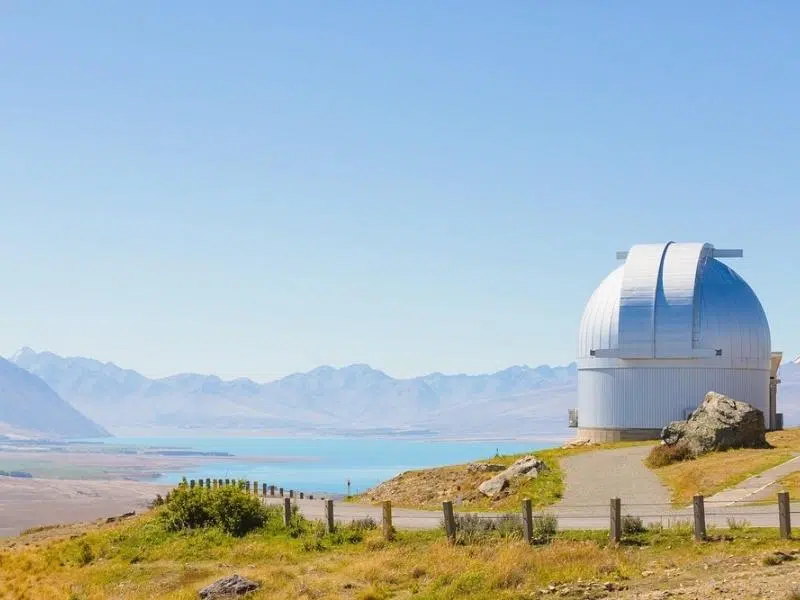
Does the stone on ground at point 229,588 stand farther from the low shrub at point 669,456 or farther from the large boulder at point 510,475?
the low shrub at point 669,456

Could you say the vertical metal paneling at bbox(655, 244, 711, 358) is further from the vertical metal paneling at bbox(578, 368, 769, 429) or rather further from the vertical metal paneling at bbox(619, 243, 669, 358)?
the vertical metal paneling at bbox(578, 368, 769, 429)

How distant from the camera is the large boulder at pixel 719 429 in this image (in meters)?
44.5

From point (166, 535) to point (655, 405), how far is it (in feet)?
112

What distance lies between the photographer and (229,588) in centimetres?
2405

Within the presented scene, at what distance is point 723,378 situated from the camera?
58.1m

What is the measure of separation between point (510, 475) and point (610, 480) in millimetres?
3891

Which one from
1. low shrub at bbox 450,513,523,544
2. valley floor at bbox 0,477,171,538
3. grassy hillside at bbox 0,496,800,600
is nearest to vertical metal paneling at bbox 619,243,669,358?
grassy hillside at bbox 0,496,800,600

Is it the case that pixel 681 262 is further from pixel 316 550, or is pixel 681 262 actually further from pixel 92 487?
pixel 92 487

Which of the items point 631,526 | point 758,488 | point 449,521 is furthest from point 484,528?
point 758,488

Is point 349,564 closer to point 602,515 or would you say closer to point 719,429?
point 602,515

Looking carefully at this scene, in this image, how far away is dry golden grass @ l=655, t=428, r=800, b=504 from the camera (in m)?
35.6

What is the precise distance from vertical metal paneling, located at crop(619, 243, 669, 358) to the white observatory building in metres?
0.05

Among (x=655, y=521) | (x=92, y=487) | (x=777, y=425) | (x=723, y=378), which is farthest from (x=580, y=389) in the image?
(x=92, y=487)

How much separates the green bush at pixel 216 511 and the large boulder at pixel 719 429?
20361 millimetres
